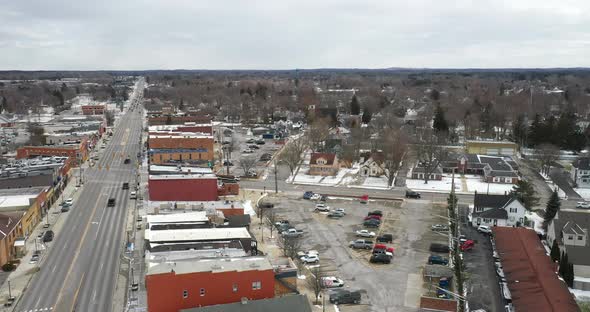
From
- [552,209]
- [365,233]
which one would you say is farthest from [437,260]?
[552,209]

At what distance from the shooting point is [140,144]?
72562mm

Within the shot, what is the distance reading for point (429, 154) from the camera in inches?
2119

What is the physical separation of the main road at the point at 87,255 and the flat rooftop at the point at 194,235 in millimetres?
3004

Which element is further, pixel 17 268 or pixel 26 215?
pixel 26 215

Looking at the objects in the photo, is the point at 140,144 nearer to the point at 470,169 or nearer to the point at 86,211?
the point at 86,211

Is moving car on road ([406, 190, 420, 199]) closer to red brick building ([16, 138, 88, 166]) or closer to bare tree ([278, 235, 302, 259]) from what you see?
bare tree ([278, 235, 302, 259])

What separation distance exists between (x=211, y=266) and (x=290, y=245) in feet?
30.4

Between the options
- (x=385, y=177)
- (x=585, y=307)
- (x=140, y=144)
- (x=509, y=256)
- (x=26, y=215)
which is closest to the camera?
(x=585, y=307)

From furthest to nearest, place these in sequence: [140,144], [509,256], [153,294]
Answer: [140,144] < [509,256] < [153,294]

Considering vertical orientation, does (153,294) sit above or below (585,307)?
above

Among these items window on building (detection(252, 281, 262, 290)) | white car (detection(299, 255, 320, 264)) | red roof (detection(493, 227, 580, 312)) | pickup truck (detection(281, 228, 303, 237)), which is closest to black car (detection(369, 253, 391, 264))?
white car (detection(299, 255, 320, 264))

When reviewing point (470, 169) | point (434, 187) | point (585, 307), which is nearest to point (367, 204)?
point (434, 187)

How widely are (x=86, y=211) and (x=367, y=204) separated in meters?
23.4

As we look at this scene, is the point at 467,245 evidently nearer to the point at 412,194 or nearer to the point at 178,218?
the point at 412,194
